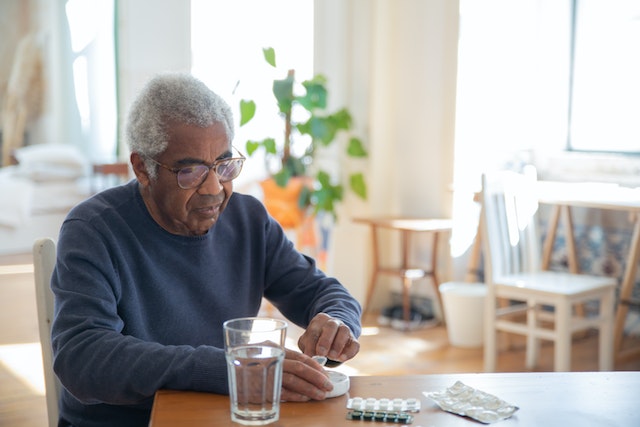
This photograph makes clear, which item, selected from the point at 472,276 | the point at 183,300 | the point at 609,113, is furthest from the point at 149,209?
the point at 609,113

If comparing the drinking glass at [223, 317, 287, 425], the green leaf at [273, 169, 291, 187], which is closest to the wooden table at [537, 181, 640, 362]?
the green leaf at [273, 169, 291, 187]

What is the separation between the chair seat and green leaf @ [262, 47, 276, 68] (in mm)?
1880

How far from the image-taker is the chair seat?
122 inches

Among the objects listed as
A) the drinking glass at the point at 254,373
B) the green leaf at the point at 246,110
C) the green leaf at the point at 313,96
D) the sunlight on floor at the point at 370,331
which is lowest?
the sunlight on floor at the point at 370,331

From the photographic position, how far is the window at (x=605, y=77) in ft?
13.5

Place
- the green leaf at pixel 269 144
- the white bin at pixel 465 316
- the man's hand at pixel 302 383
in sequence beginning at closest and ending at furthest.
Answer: the man's hand at pixel 302 383 < the white bin at pixel 465 316 < the green leaf at pixel 269 144

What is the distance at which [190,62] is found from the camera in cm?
438

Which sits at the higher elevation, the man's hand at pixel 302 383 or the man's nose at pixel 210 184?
the man's nose at pixel 210 184

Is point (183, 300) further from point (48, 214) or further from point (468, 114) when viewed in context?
point (48, 214)

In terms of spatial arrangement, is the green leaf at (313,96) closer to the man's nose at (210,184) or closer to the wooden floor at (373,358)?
the wooden floor at (373,358)

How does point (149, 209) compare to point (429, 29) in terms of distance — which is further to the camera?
point (429, 29)

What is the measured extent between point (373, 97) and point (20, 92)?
3.85 meters

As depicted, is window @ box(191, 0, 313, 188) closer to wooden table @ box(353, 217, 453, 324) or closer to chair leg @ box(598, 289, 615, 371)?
wooden table @ box(353, 217, 453, 324)

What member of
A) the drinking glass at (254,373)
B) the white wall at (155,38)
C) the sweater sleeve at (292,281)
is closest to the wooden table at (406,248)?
the white wall at (155,38)
